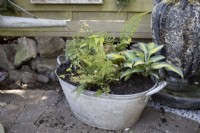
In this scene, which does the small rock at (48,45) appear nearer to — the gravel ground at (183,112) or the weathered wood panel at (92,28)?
the weathered wood panel at (92,28)

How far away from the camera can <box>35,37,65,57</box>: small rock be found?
2.97 m

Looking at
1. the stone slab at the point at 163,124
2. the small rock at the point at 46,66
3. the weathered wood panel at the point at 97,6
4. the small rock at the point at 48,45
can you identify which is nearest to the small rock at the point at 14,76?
the small rock at the point at 46,66

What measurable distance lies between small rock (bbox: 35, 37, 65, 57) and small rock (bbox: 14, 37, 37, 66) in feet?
0.25

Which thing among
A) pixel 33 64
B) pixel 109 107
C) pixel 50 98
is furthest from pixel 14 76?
pixel 109 107

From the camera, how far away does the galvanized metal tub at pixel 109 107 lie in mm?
1926

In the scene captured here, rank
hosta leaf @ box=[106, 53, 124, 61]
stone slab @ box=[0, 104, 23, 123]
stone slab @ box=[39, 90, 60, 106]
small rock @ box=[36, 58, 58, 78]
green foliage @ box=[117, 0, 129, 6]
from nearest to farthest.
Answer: hosta leaf @ box=[106, 53, 124, 61] < stone slab @ box=[0, 104, 23, 123] < stone slab @ box=[39, 90, 60, 106] < green foliage @ box=[117, 0, 129, 6] < small rock @ box=[36, 58, 58, 78]

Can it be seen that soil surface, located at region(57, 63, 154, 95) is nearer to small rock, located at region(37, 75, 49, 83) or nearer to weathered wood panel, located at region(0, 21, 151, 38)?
small rock, located at region(37, 75, 49, 83)

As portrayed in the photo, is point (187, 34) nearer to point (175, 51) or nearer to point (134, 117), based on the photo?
point (175, 51)

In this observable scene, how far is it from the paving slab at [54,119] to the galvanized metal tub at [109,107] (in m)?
0.08

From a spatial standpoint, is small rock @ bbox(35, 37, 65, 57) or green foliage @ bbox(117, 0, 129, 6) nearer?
green foliage @ bbox(117, 0, 129, 6)

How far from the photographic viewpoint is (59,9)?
117 inches

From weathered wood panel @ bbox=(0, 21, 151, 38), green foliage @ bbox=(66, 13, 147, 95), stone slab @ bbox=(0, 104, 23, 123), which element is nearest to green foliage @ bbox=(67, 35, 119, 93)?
green foliage @ bbox=(66, 13, 147, 95)

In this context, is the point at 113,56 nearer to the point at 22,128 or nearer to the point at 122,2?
the point at 22,128

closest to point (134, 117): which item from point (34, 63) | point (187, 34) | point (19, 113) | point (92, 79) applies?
point (92, 79)
